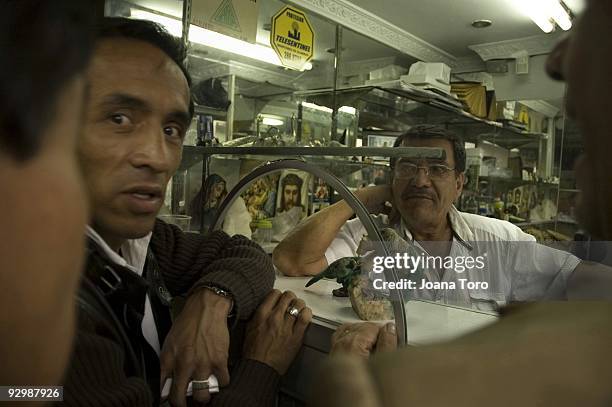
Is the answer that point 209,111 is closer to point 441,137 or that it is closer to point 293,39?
point 441,137

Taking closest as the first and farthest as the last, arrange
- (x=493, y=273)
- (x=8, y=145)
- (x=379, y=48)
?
(x=8, y=145) → (x=493, y=273) → (x=379, y=48)

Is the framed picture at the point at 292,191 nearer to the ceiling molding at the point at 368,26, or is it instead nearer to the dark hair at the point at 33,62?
the ceiling molding at the point at 368,26

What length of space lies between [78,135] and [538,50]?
0.27 m

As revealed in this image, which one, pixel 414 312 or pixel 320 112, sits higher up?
pixel 320 112

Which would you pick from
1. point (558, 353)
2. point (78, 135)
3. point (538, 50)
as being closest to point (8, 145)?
point (78, 135)

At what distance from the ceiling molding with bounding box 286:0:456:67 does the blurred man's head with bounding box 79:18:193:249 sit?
622mm

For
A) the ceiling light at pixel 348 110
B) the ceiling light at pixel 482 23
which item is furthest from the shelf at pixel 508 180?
the ceiling light at pixel 348 110

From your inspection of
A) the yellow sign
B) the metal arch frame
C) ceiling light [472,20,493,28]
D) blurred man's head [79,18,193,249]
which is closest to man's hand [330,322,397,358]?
the metal arch frame

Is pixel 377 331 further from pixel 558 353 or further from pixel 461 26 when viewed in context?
pixel 461 26

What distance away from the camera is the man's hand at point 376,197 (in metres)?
0.67

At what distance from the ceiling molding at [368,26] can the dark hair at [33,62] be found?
28.9 inches

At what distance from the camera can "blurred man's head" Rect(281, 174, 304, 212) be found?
44.0 inches

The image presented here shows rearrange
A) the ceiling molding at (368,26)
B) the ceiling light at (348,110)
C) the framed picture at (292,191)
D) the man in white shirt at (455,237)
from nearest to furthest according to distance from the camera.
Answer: the man in white shirt at (455,237)
the ceiling molding at (368,26)
the framed picture at (292,191)
the ceiling light at (348,110)

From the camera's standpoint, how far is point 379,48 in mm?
1069
